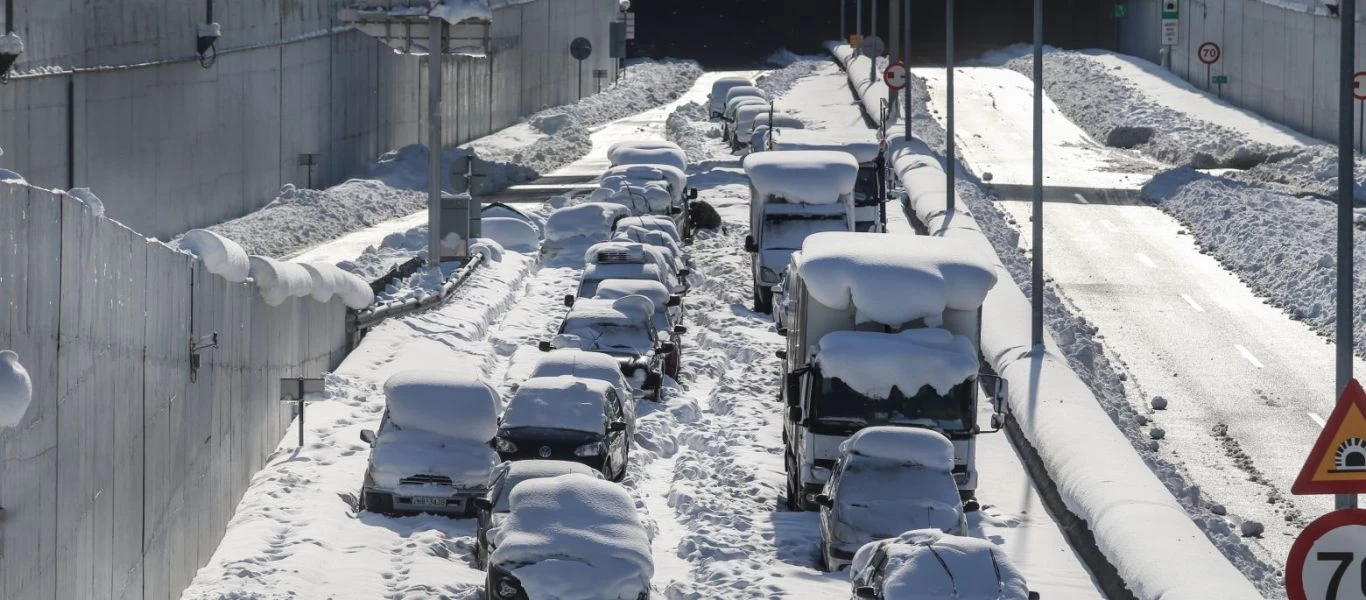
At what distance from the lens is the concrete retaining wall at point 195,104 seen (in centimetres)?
3441

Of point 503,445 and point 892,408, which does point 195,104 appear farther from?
point 892,408

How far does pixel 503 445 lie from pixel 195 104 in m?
23.5

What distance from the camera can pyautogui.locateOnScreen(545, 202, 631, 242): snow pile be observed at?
43.2 meters

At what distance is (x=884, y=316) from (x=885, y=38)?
3785 inches

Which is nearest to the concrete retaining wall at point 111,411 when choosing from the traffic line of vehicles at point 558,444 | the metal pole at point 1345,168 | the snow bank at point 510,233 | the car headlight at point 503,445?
the traffic line of vehicles at point 558,444

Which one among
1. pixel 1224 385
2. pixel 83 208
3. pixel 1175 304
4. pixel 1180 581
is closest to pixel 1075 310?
pixel 1175 304

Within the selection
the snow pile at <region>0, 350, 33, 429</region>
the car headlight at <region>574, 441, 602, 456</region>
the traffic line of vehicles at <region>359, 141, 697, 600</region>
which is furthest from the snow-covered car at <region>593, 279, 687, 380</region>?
the snow pile at <region>0, 350, 33, 429</region>

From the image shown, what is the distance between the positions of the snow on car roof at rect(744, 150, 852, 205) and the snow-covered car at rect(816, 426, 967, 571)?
1500 cm

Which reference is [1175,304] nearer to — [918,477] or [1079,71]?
[918,477]

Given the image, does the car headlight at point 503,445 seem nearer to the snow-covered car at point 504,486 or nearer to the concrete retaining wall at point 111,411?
the concrete retaining wall at point 111,411

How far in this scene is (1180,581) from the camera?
1617cm

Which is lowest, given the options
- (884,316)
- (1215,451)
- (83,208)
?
(1215,451)

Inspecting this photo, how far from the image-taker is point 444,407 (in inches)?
834

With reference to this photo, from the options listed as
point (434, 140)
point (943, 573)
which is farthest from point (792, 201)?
point (943, 573)
